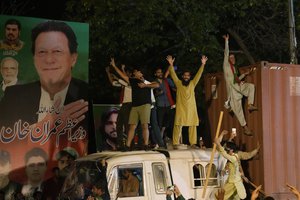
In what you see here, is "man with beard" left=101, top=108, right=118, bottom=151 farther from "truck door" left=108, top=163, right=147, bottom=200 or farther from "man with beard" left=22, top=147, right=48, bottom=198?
"truck door" left=108, top=163, right=147, bottom=200

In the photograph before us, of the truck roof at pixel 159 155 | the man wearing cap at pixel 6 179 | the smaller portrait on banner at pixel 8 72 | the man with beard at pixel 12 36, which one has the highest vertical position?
the man with beard at pixel 12 36

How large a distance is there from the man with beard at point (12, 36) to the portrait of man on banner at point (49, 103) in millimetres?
283

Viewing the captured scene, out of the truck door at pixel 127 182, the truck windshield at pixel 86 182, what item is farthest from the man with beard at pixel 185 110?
the truck windshield at pixel 86 182

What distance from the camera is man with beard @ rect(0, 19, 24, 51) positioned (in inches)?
428

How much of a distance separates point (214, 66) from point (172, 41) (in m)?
2.27

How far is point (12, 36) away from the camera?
1093 cm

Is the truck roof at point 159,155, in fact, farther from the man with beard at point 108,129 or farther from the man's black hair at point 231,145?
the man with beard at point 108,129

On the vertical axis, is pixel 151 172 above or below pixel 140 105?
below

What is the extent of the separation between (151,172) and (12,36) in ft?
16.3

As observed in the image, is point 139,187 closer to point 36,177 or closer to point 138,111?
point 138,111

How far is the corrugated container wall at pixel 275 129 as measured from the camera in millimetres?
8688

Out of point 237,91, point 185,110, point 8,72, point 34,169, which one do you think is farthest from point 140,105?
point 8,72

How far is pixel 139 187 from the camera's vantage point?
7379 millimetres

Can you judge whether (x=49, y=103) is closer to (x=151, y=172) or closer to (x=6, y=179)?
(x=6, y=179)
